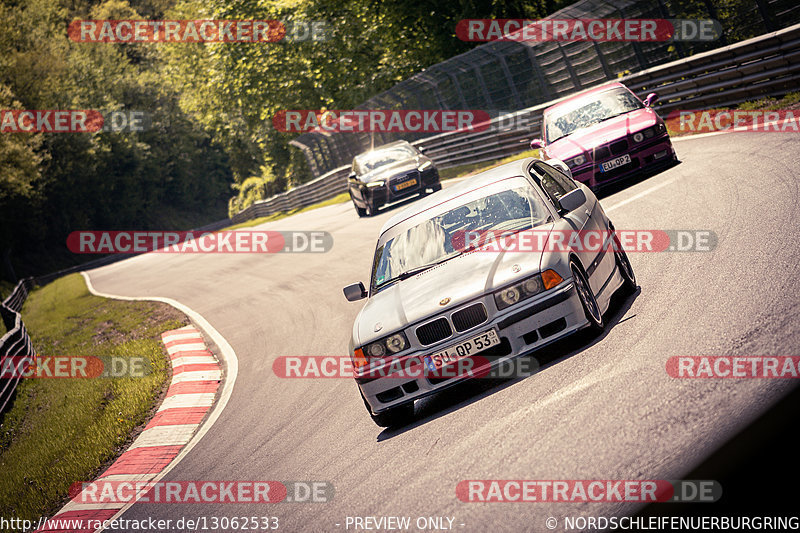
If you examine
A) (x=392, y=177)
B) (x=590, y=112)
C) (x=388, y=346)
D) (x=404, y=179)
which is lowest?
(x=404, y=179)

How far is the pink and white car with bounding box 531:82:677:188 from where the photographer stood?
1263 cm

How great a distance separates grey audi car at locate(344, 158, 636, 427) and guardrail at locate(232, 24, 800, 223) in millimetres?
9580

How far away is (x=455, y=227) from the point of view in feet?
23.0

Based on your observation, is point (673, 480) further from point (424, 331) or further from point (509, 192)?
point (509, 192)

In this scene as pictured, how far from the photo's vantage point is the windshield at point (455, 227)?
22.4 ft

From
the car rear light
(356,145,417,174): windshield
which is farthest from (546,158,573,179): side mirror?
(356,145,417,174): windshield

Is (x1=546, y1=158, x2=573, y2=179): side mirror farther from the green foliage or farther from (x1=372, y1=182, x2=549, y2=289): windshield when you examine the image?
the green foliage

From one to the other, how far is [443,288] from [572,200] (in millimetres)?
1372

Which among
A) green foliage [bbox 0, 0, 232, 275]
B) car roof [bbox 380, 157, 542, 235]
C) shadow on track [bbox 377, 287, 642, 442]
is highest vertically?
green foliage [bbox 0, 0, 232, 275]

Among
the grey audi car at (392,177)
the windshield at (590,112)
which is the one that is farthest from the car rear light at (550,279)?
the grey audi car at (392,177)

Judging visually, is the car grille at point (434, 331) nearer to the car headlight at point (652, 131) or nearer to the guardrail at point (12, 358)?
the car headlight at point (652, 131)

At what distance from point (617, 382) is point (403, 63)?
35.3 meters

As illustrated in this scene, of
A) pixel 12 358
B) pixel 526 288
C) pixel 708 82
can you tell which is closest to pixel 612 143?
pixel 708 82

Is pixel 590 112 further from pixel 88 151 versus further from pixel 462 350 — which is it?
pixel 88 151
